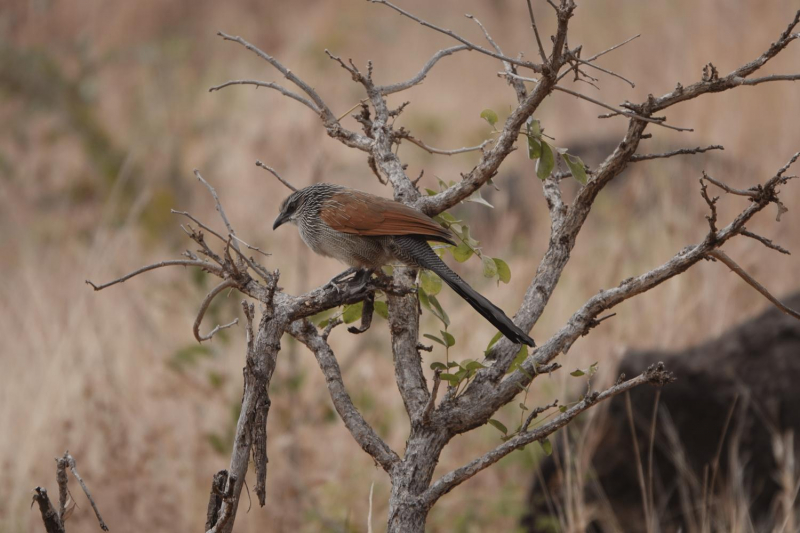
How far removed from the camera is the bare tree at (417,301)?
147cm

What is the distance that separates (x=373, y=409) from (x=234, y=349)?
101cm

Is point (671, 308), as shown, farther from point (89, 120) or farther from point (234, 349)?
point (89, 120)

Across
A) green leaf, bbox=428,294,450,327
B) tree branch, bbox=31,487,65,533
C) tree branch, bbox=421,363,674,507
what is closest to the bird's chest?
green leaf, bbox=428,294,450,327

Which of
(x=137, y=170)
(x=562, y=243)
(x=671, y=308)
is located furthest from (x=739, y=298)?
(x=137, y=170)

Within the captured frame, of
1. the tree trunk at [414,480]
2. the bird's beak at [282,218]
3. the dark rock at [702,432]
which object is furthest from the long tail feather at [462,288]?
the dark rock at [702,432]

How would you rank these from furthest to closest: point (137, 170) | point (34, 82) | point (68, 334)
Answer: point (137, 170) → point (34, 82) → point (68, 334)

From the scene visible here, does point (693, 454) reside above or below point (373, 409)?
below

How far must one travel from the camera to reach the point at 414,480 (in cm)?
160

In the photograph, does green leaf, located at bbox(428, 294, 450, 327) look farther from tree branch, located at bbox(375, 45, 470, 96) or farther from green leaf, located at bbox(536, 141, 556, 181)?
tree branch, located at bbox(375, 45, 470, 96)

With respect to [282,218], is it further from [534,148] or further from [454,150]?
[534,148]

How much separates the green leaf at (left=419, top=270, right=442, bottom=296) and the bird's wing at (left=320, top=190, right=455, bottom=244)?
92 millimetres

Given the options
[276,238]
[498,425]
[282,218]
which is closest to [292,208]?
[282,218]

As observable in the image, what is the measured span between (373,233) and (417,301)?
414 mm

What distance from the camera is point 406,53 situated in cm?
1365
